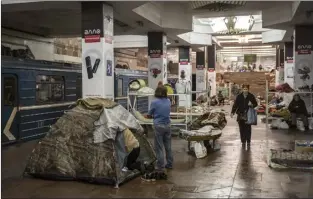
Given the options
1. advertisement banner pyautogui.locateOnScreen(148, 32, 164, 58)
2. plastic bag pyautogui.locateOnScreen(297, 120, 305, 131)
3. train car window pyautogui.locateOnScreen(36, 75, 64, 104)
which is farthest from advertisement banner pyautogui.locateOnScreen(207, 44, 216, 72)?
train car window pyautogui.locateOnScreen(36, 75, 64, 104)

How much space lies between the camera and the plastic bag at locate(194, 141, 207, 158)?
8.95 meters

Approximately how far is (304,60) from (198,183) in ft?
34.2

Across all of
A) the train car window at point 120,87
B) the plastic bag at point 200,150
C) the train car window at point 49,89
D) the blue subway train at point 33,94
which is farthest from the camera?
the train car window at point 120,87

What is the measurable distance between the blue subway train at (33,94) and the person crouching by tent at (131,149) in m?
4.75

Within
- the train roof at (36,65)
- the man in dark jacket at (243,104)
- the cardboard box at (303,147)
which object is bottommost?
the cardboard box at (303,147)

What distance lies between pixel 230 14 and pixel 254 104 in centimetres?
795

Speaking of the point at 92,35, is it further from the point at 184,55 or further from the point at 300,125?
the point at 184,55

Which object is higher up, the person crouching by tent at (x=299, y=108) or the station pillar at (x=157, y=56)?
the station pillar at (x=157, y=56)

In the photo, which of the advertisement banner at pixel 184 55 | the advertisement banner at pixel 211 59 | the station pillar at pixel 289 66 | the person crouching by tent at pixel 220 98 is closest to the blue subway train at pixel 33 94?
the advertisement banner at pixel 184 55

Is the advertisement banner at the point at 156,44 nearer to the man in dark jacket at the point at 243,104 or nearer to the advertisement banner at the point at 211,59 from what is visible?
the man in dark jacket at the point at 243,104

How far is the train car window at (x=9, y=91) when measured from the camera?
10539mm

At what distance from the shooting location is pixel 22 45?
17.5 meters

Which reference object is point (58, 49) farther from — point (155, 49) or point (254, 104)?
point (254, 104)

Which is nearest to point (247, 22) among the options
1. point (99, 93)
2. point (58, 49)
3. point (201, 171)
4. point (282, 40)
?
point (282, 40)
